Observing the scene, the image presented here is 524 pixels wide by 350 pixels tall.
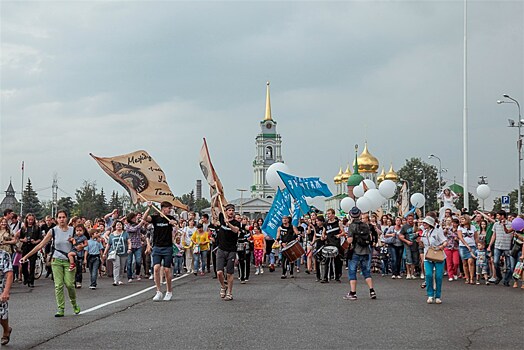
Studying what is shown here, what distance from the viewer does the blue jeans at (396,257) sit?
74.4 feet

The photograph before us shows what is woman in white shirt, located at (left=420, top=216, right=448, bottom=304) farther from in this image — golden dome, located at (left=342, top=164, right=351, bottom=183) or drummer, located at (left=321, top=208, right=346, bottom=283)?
golden dome, located at (left=342, top=164, right=351, bottom=183)

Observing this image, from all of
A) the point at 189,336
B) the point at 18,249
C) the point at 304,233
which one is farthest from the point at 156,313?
the point at 304,233

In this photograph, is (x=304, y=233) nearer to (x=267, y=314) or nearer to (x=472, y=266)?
(x=472, y=266)

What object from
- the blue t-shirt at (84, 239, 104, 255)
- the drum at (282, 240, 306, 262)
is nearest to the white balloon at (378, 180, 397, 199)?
the drum at (282, 240, 306, 262)

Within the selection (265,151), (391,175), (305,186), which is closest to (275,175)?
(305,186)

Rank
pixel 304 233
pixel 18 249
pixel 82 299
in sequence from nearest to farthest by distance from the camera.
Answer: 1. pixel 82 299
2. pixel 18 249
3. pixel 304 233

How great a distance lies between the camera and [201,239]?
25.0 meters

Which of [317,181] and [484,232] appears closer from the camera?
[484,232]

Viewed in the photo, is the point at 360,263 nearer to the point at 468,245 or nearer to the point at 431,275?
the point at 431,275

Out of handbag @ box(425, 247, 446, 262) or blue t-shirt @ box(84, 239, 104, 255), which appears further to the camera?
blue t-shirt @ box(84, 239, 104, 255)

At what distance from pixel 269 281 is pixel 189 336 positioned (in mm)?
11478

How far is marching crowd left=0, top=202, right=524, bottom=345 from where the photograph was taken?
15.5 m

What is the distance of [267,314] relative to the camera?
1304 cm

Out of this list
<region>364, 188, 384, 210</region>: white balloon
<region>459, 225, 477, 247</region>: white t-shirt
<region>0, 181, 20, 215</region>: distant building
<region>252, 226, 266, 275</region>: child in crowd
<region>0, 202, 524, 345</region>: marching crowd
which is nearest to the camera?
<region>0, 202, 524, 345</region>: marching crowd
